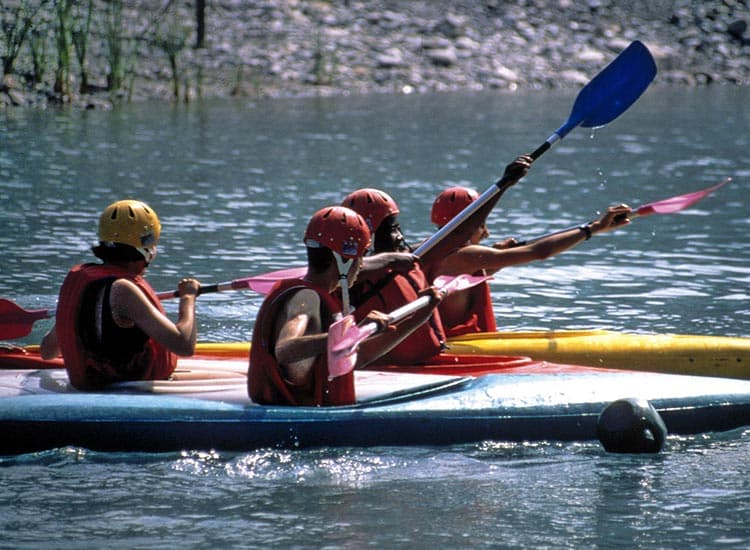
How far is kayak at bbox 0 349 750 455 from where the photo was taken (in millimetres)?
6703

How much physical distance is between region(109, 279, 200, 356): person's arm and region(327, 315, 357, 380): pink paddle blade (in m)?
0.63

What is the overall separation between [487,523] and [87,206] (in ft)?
32.4

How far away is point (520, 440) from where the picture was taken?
696 centimetres

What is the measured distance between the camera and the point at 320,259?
20.9ft

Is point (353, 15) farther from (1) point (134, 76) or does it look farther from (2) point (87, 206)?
(2) point (87, 206)

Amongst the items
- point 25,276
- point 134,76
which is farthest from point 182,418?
point 134,76

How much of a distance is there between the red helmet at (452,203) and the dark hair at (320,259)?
6.14 ft

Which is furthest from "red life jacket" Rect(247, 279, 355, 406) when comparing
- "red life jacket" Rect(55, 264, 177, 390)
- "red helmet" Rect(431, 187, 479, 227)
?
"red helmet" Rect(431, 187, 479, 227)

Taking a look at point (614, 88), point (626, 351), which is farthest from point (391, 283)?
point (614, 88)

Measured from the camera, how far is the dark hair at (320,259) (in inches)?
250

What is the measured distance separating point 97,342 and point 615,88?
3.71 m

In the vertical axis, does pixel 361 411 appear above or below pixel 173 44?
below

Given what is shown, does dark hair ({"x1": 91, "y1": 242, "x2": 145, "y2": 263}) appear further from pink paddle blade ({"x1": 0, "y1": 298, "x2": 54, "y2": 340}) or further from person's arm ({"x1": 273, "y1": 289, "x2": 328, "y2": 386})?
pink paddle blade ({"x1": 0, "y1": 298, "x2": 54, "y2": 340})

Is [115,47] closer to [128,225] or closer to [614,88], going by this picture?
[614,88]
